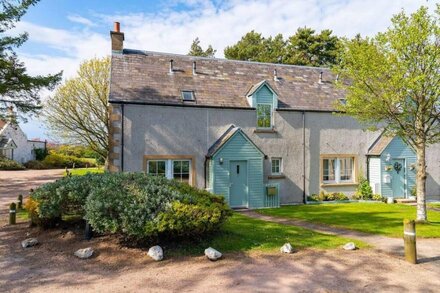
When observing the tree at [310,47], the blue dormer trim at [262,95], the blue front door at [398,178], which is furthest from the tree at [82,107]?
the tree at [310,47]

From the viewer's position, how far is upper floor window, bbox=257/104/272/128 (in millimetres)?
17984

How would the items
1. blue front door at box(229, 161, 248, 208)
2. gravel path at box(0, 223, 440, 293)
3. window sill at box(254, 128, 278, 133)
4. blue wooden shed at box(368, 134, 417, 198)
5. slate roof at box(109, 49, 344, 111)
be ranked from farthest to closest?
1. blue wooden shed at box(368, 134, 417, 198)
2. window sill at box(254, 128, 278, 133)
3. blue front door at box(229, 161, 248, 208)
4. slate roof at box(109, 49, 344, 111)
5. gravel path at box(0, 223, 440, 293)

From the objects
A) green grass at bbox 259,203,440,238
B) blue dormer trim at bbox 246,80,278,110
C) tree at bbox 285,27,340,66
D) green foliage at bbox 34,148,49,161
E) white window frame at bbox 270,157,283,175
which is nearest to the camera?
green grass at bbox 259,203,440,238

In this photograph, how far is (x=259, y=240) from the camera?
30.3ft

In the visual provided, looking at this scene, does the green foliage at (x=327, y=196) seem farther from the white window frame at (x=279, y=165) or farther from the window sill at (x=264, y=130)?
the window sill at (x=264, y=130)

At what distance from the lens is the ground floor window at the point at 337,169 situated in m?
19.4

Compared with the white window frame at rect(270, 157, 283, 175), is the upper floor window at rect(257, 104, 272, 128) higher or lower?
higher

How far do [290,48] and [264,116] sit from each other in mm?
28829

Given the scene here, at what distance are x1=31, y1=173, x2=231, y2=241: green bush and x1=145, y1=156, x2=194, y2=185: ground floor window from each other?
20.2ft

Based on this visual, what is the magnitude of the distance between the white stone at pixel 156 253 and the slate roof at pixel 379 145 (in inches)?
640

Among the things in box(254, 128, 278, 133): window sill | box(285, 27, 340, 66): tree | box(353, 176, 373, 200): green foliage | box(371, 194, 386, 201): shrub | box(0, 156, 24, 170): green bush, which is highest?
box(285, 27, 340, 66): tree

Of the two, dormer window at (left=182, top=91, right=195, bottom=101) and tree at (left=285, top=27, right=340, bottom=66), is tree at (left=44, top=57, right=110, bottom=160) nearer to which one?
dormer window at (left=182, top=91, right=195, bottom=101)

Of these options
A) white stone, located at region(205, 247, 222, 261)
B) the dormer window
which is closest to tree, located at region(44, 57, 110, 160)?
the dormer window

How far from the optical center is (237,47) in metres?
44.4
